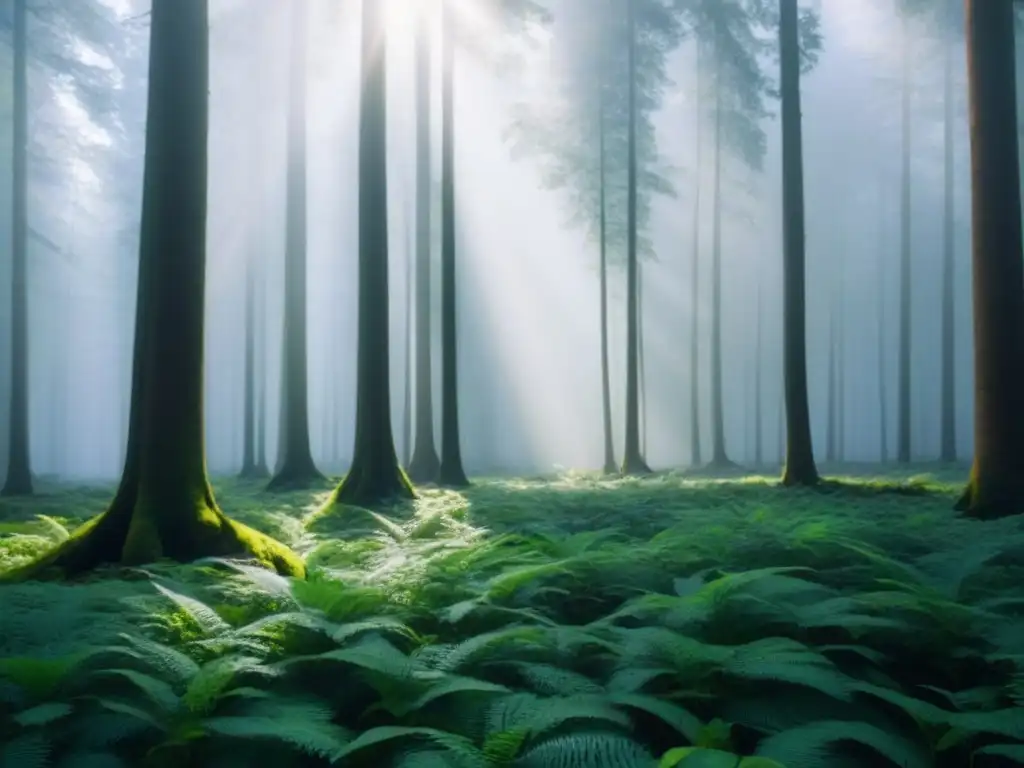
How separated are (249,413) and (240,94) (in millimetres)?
9919

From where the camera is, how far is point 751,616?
4.04 m

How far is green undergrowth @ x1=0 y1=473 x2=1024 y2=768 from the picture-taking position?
2891 mm

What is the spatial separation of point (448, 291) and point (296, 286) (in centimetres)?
447

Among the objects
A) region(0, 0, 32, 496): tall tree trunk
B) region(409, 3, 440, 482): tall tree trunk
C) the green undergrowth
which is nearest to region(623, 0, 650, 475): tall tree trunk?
region(409, 3, 440, 482): tall tree trunk

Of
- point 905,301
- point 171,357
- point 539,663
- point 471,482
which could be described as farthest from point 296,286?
point 905,301

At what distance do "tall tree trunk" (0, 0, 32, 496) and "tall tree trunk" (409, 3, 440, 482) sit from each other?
833 cm

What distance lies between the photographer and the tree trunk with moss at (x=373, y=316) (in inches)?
474

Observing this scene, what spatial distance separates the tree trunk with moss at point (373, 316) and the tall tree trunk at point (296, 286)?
418 cm

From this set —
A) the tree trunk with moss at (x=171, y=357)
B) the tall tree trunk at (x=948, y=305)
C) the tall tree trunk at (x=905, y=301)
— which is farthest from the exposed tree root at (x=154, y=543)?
the tall tree trunk at (x=905, y=301)

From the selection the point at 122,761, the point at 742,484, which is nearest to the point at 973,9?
the point at 742,484

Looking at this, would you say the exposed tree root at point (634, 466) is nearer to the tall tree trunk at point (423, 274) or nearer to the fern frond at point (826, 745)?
the tall tree trunk at point (423, 274)

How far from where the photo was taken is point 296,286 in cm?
1912

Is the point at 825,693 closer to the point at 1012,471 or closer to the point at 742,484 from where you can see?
the point at 1012,471

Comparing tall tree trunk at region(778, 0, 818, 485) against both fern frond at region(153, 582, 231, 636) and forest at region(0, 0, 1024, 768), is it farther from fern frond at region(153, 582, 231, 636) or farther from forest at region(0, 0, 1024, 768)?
fern frond at region(153, 582, 231, 636)
